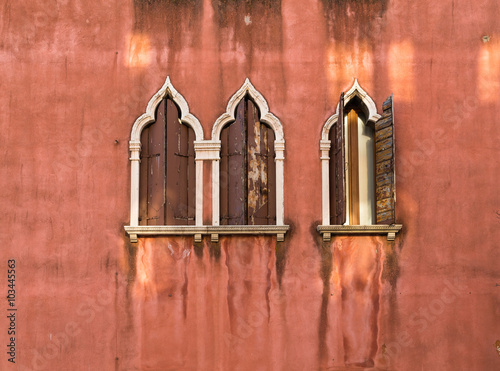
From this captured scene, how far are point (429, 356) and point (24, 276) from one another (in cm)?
548

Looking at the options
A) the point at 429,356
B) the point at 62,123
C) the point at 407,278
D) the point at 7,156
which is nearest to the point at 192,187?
the point at 62,123

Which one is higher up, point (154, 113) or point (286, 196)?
point (154, 113)

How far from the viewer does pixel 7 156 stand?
9211mm

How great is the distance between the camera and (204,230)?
8906mm

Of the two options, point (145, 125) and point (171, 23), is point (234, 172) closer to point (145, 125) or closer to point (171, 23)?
point (145, 125)

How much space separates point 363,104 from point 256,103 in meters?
1.51

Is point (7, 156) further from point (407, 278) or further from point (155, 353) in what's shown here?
point (407, 278)

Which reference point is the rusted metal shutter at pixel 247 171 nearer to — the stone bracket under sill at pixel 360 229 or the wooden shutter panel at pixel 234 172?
the wooden shutter panel at pixel 234 172

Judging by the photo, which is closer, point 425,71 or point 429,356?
point 429,356

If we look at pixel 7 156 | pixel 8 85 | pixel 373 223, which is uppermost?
pixel 8 85

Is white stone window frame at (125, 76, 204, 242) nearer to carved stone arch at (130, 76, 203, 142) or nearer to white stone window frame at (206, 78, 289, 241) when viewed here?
carved stone arch at (130, 76, 203, 142)

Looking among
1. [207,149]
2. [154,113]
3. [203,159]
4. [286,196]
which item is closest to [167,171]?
[203,159]

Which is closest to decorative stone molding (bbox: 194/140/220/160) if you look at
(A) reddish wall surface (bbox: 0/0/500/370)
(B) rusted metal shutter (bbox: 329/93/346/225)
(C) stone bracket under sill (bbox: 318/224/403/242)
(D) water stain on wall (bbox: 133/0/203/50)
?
(A) reddish wall surface (bbox: 0/0/500/370)

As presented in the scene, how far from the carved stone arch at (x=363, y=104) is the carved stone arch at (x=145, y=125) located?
1740mm
